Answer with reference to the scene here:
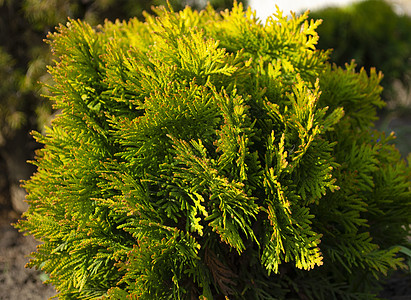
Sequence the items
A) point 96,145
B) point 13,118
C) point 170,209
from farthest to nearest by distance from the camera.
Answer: point 13,118
point 96,145
point 170,209

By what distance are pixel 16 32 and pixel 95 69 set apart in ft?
9.84

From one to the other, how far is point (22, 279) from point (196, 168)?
219cm

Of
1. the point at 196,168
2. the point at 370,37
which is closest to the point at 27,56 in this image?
the point at 196,168

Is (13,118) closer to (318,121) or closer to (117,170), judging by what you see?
(117,170)

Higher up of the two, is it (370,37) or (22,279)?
(370,37)

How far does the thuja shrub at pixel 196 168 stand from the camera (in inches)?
70.1

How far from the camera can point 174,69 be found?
1.84 m

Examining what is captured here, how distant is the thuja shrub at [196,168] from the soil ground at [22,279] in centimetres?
80

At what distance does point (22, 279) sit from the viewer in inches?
123

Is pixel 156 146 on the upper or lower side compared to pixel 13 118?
lower

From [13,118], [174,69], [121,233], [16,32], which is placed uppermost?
[16,32]

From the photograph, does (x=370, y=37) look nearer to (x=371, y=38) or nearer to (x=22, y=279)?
(x=371, y=38)

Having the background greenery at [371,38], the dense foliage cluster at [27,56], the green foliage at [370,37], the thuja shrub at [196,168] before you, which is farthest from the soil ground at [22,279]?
the green foliage at [370,37]

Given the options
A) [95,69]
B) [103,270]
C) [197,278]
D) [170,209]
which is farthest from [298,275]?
[95,69]
